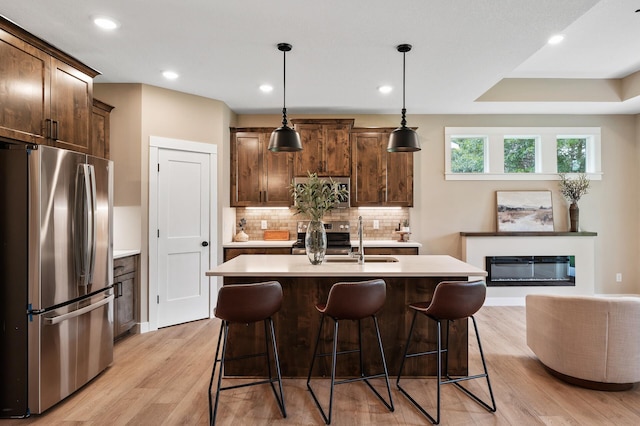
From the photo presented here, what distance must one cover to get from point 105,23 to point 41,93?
0.72 m

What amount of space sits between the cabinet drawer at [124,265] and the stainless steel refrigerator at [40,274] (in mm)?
1077

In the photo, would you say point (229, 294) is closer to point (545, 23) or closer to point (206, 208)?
point (206, 208)

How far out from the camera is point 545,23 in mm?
2865

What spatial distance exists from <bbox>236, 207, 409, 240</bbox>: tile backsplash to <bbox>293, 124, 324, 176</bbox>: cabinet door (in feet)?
2.26

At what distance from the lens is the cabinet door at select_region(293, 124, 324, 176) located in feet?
17.5

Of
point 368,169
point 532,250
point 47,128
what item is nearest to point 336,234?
point 368,169

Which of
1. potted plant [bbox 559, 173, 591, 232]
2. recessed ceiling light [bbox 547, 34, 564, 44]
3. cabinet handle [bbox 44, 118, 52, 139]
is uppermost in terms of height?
recessed ceiling light [bbox 547, 34, 564, 44]

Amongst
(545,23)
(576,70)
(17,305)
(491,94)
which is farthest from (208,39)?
(576,70)

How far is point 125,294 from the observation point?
13.3 feet

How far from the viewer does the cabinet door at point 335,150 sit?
5348 mm

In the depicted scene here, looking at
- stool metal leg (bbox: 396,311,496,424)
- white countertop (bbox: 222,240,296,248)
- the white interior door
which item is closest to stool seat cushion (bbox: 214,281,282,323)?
stool metal leg (bbox: 396,311,496,424)

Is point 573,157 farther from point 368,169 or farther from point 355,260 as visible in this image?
point 355,260

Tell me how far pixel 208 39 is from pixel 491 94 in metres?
3.64

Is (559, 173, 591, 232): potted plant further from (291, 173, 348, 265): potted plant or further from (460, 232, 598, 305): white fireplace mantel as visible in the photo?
(291, 173, 348, 265): potted plant
